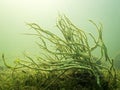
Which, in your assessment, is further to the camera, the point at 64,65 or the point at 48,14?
the point at 48,14

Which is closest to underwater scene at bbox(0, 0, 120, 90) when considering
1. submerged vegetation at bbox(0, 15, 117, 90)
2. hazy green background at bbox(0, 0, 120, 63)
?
submerged vegetation at bbox(0, 15, 117, 90)

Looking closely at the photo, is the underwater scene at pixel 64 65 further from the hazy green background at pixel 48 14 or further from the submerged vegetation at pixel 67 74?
the hazy green background at pixel 48 14

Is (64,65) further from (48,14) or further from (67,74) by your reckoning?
(48,14)

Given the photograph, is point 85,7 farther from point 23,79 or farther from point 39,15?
point 23,79

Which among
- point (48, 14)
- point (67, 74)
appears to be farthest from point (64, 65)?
point (48, 14)

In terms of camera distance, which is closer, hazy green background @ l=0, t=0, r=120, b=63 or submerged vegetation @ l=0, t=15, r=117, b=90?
submerged vegetation @ l=0, t=15, r=117, b=90

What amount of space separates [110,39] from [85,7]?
145cm

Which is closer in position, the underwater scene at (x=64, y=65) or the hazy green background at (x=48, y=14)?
the underwater scene at (x=64, y=65)

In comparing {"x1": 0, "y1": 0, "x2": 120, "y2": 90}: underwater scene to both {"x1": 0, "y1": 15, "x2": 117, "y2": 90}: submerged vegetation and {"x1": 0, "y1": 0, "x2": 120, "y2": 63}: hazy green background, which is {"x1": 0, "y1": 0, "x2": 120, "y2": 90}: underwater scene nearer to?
{"x1": 0, "y1": 15, "x2": 117, "y2": 90}: submerged vegetation

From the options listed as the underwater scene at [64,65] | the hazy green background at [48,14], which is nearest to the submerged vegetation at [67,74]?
the underwater scene at [64,65]

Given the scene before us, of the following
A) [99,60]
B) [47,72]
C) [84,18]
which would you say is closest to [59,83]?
[47,72]

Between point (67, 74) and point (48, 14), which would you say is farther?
point (48, 14)

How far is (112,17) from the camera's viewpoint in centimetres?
817

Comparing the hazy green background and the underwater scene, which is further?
the hazy green background
